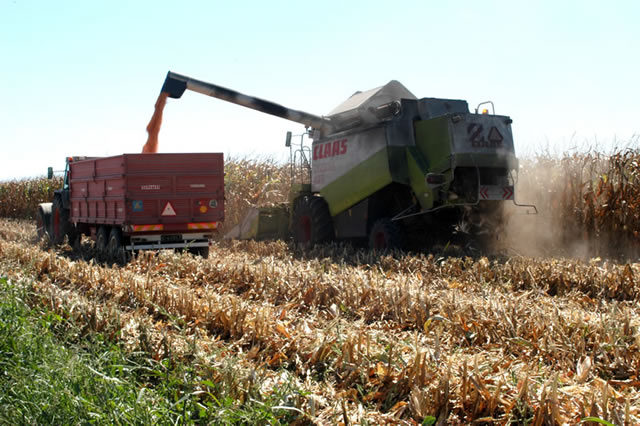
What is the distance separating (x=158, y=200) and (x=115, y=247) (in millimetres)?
1062

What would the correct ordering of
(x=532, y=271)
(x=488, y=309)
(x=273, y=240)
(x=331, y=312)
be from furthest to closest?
(x=273, y=240) → (x=532, y=271) → (x=331, y=312) → (x=488, y=309)

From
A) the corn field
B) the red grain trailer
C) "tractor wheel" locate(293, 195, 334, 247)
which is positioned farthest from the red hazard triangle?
"tractor wheel" locate(293, 195, 334, 247)

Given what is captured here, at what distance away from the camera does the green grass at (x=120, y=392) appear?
3025mm

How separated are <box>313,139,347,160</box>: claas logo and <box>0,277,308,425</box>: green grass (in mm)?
7105

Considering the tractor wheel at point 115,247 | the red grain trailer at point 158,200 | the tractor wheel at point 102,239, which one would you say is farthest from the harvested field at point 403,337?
the tractor wheel at point 102,239

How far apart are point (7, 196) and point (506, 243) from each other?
78.1 feet

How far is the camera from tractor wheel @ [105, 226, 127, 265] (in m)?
9.94

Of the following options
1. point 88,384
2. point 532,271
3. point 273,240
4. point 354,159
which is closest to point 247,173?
point 273,240

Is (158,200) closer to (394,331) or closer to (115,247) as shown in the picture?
(115,247)

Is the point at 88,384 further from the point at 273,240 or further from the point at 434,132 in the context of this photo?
the point at 273,240

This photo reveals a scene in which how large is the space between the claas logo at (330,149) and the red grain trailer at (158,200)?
6.30 feet

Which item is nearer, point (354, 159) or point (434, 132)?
point (434, 132)

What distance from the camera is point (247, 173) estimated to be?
16484 mm

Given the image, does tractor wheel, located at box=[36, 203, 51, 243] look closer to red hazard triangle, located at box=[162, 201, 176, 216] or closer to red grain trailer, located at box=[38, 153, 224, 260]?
red grain trailer, located at box=[38, 153, 224, 260]
